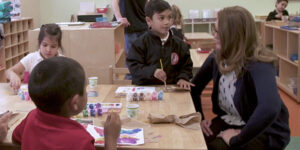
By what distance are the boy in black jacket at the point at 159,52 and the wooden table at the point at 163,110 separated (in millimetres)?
275

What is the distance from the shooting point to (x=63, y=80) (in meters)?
A: 1.32

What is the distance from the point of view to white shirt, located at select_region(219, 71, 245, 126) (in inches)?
80.7

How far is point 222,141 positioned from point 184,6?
7.52m

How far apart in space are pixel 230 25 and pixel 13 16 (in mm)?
5959

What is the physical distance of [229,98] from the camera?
207 cm

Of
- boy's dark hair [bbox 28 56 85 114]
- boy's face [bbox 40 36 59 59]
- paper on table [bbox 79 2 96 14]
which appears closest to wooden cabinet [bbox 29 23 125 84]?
boy's face [bbox 40 36 59 59]


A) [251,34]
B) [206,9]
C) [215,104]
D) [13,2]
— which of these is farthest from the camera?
[206,9]

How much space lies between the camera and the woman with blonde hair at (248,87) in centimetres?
179

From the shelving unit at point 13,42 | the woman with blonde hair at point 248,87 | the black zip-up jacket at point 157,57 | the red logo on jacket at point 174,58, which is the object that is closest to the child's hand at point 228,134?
the woman with blonde hair at point 248,87

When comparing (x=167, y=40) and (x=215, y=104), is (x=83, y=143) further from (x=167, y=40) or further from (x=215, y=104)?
(x=167, y=40)

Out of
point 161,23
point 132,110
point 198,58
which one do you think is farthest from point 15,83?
point 198,58

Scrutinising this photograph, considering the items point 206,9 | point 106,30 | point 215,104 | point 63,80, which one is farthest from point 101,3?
point 63,80

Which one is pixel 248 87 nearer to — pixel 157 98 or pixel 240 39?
pixel 240 39

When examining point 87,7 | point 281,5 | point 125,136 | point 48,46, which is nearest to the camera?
point 125,136
